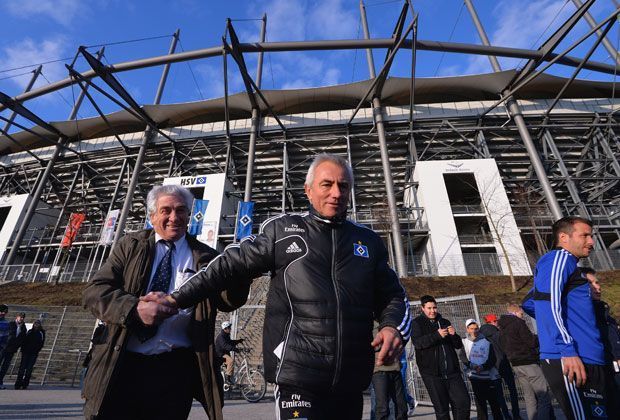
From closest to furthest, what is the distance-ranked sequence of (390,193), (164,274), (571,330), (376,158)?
1. (164,274)
2. (571,330)
3. (390,193)
4. (376,158)

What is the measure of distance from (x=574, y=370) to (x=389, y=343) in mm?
1711

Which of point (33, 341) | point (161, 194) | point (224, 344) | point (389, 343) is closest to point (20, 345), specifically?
point (33, 341)

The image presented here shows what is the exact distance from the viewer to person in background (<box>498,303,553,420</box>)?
4.32 meters

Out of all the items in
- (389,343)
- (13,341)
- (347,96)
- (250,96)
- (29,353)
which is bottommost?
(389,343)

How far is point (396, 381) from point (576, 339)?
280cm

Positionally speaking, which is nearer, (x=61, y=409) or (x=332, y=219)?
(x=332, y=219)

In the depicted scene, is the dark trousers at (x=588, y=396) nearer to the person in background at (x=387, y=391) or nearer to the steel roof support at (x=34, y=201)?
the person in background at (x=387, y=391)

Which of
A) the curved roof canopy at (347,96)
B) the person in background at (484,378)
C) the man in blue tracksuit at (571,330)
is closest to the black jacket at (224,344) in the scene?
the person in background at (484,378)

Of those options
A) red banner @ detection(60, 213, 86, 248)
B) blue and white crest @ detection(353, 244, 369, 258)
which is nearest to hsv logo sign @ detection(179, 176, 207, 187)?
red banner @ detection(60, 213, 86, 248)

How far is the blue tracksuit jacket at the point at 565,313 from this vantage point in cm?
222

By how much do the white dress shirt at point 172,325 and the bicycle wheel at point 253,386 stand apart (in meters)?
6.26

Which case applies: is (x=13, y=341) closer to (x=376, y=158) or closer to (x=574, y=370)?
(x=574, y=370)

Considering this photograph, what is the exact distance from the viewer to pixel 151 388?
1.64 meters

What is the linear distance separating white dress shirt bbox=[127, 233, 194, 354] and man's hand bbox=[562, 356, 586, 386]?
8.01 feet
